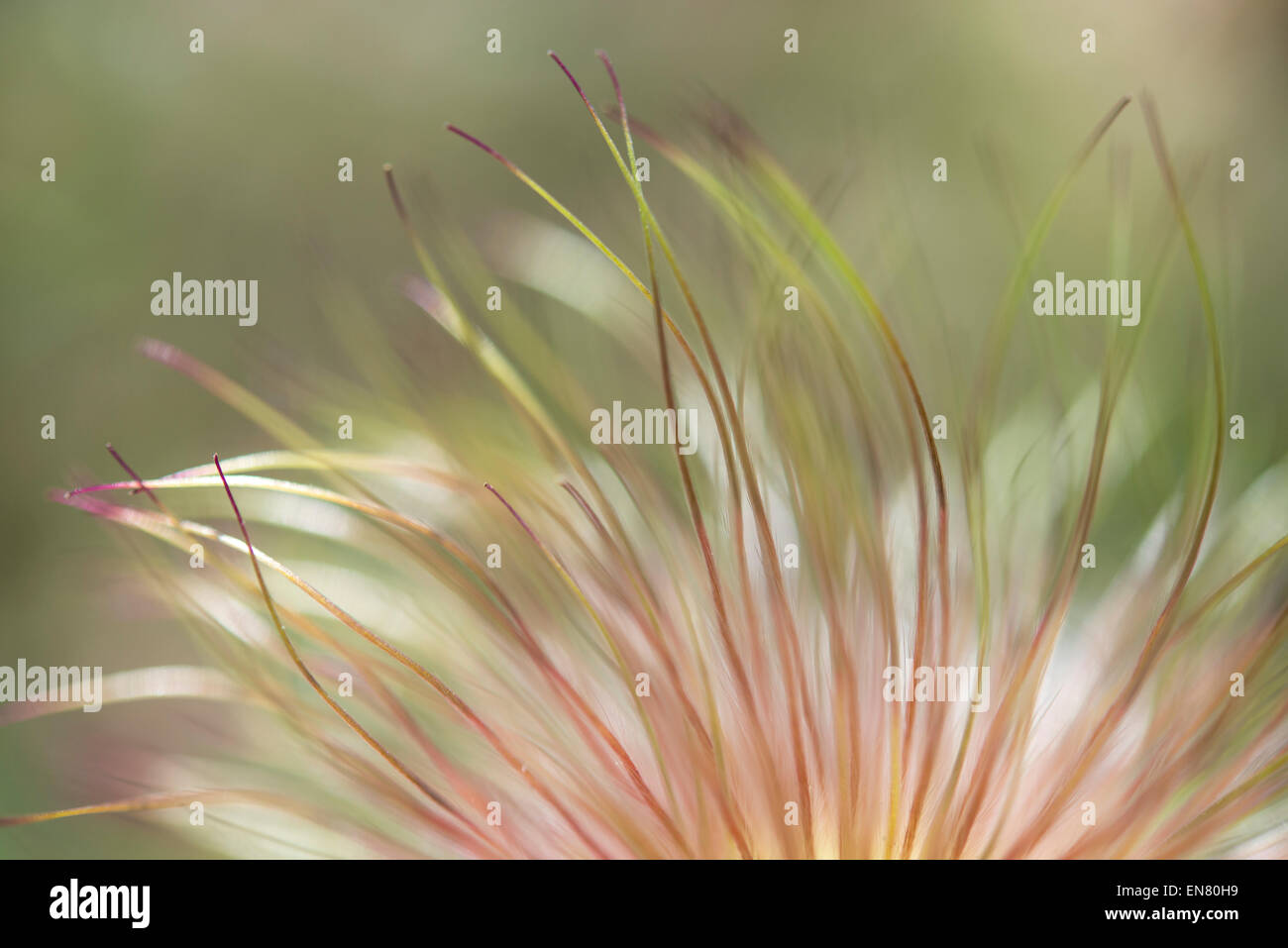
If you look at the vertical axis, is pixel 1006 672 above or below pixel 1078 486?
below

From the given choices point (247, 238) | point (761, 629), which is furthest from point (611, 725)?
point (247, 238)

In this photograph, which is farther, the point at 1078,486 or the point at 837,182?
the point at 837,182

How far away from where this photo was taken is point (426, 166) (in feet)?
2.91

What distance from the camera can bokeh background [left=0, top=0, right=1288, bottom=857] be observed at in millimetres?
738

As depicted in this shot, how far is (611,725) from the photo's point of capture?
424 millimetres

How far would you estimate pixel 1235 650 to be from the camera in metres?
0.41

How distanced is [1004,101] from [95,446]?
90cm

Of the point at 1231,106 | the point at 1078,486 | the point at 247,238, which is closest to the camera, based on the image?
the point at 1078,486

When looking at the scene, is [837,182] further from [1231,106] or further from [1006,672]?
[1006,672]

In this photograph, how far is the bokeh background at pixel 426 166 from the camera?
738mm
